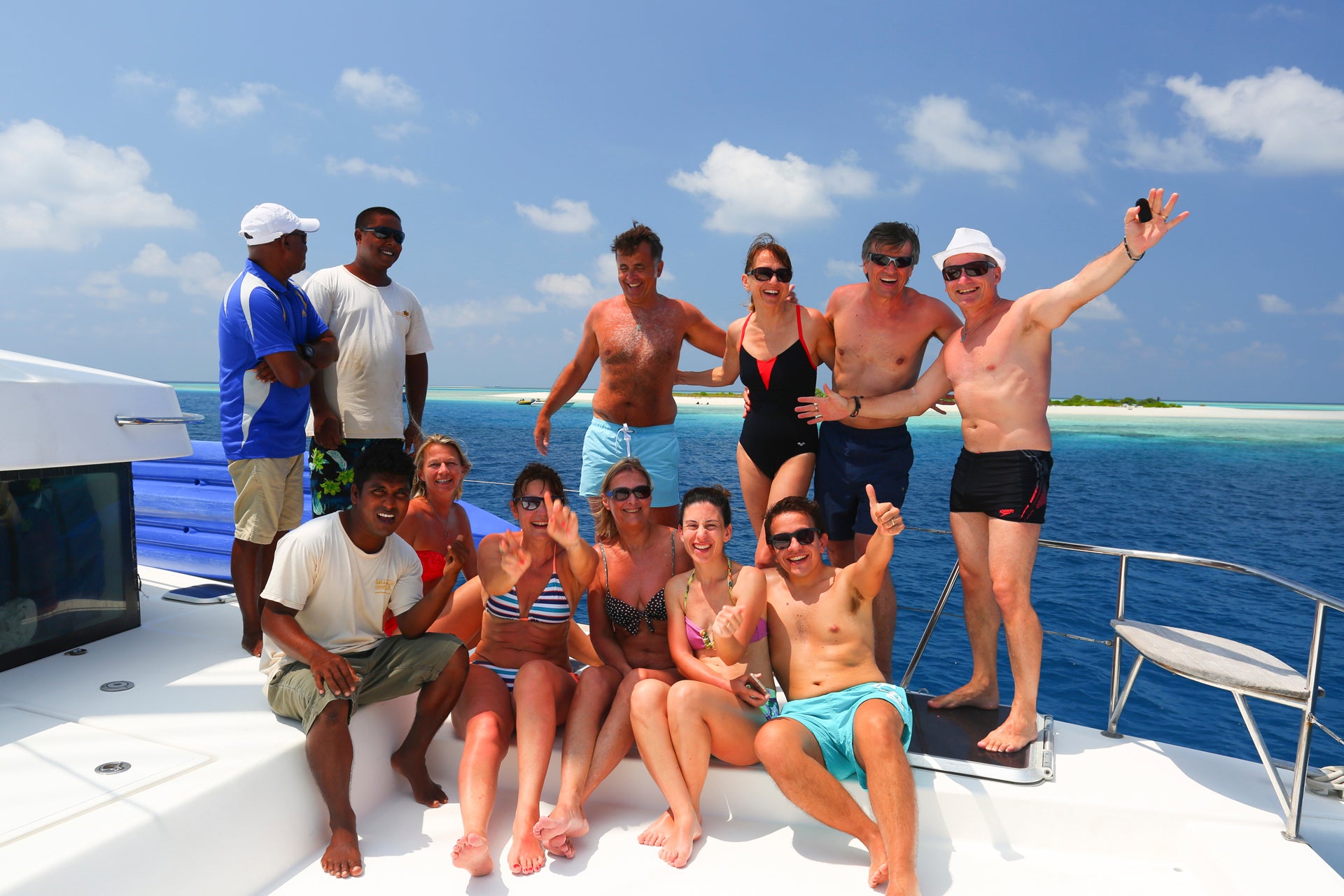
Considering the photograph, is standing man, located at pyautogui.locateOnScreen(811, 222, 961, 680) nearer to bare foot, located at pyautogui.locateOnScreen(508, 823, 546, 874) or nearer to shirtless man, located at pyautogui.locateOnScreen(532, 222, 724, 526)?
shirtless man, located at pyautogui.locateOnScreen(532, 222, 724, 526)

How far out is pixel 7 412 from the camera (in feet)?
7.75

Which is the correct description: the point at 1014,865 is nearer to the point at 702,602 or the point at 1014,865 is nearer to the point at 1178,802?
the point at 1178,802

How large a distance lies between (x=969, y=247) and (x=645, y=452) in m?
1.86

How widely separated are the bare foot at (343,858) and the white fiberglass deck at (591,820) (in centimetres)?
4

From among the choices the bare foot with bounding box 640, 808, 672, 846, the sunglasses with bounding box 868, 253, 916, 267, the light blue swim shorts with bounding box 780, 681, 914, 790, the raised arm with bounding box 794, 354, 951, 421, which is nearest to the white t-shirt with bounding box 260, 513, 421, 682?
the bare foot with bounding box 640, 808, 672, 846

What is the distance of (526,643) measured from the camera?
295cm

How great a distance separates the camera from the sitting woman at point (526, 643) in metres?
2.53

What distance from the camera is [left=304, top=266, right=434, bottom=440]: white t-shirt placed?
350cm

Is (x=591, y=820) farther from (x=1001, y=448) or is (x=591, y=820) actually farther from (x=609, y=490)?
(x=1001, y=448)

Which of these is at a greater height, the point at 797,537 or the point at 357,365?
the point at 357,365

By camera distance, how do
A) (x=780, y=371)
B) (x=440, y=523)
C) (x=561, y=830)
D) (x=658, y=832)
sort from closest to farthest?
(x=561, y=830)
(x=658, y=832)
(x=440, y=523)
(x=780, y=371)

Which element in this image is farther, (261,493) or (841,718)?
(261,493)

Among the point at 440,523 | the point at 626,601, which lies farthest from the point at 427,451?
the point at 626,601

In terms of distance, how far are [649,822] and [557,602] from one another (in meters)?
0.84
